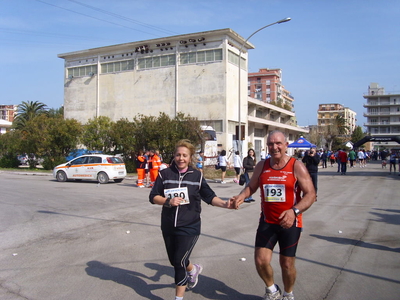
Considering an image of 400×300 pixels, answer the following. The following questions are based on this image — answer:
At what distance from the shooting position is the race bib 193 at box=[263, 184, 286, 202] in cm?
400

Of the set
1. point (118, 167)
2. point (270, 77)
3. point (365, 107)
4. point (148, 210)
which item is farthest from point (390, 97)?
point (148, 210)

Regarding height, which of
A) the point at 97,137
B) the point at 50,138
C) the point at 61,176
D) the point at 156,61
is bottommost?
the point at 61,176

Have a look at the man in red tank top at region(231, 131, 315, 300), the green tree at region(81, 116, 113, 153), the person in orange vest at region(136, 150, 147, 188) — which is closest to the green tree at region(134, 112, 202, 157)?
the green tree at region(81, 116, 113, 153)

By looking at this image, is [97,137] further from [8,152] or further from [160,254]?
[160,254]

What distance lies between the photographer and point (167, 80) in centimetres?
4138

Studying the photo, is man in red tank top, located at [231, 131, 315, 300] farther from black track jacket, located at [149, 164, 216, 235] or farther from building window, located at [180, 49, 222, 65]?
building window, located at [180, 49, 222, 65]

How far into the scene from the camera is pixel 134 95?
1718 inches

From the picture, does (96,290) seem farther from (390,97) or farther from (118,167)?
(390,97)

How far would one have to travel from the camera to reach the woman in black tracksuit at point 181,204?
13.5 feet

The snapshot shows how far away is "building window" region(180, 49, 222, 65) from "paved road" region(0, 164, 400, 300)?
2947 cm

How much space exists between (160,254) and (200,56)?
35088mm

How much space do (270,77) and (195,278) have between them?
10079 centimetres

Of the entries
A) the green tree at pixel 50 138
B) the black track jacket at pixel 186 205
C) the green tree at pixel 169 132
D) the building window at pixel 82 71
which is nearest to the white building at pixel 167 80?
the building window at pixel 82 71

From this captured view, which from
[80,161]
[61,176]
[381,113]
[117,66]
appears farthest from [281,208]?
[381,113]
